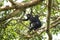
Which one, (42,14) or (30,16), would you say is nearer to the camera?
(30,16)

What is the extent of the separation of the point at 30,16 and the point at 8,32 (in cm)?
58

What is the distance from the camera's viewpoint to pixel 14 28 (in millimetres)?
4793

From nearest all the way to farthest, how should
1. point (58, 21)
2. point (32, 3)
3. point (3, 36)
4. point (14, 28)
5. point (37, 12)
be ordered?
point (32, 3)
point (58, 21)
point (3, 36)
point (14, 28)
point (37, 12)

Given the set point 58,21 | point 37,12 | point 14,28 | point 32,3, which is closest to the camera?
point 32,3

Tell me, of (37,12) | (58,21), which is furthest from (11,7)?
(37,12)

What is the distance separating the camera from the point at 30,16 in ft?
15.3

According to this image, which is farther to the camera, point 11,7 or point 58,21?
point 58,21

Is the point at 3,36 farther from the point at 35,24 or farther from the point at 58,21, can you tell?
the point at 58,21

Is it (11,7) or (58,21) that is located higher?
(11,7)

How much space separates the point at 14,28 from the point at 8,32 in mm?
284

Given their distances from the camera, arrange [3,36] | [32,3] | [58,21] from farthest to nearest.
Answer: [3,36] < [58,21] < [32,3]

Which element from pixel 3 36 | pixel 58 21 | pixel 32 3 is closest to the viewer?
pixel 32 3

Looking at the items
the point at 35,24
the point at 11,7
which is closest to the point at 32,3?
the point at 11,7

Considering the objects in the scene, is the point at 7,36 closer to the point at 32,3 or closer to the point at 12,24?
the point at 12,24
